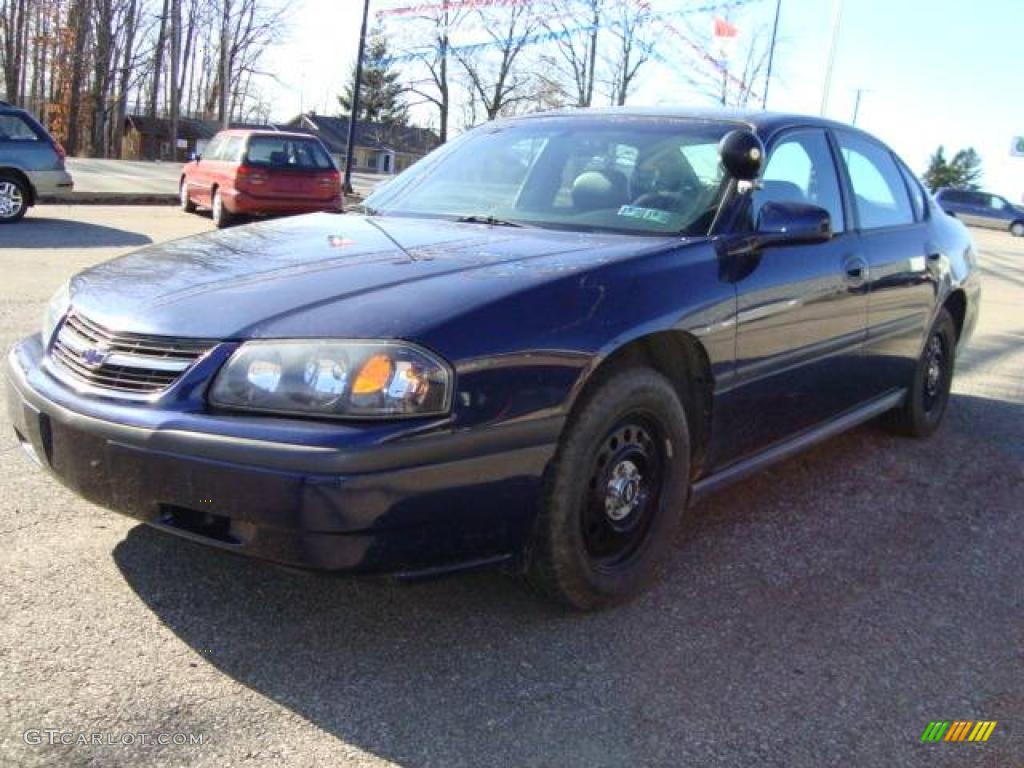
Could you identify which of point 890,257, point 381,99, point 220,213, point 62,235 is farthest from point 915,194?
point 381,99

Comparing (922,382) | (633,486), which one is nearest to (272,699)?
(633,486)

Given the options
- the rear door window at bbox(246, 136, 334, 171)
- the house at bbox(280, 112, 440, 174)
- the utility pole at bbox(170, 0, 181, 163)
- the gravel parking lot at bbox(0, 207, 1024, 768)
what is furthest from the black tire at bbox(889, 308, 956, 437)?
the house at bbox(280, 112, 440, 174)

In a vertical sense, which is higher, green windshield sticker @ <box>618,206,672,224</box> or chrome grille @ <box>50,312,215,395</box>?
green windshield sticker @ <box>618,206,672,224</box>

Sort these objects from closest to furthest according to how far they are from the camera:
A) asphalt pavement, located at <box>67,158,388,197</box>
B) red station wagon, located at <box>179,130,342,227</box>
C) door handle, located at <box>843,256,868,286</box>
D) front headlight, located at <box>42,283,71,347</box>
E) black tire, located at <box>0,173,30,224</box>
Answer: front headlight, located at <box>42,283,71,347</box> → door handle, located at <box>843,256,868,286</box> → black tire, located at <box>0,173,30,224</box> → red station wagon, located at <box>179,130,342,227</box> → asphalt pavement, located at <box>67,158,388,197</box>

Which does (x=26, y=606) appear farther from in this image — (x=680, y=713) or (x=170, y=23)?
(x=170, y=23)

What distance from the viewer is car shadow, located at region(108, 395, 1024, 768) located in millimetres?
2297

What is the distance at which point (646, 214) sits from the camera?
3387 millimetres

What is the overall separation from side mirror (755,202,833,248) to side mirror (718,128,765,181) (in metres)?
0.14

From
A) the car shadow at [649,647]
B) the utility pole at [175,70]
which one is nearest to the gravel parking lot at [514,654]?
the car shadow at [649,647]

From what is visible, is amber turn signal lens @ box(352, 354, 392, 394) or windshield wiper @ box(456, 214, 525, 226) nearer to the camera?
amber turn signal lens @ box(352, 354, 392, 394)

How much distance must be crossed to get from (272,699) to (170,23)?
2541 inches

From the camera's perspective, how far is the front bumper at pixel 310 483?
87.1 inches

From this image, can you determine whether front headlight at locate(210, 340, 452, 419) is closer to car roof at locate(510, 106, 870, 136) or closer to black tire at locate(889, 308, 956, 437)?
car roof at locate(510, 106, 870, 136)

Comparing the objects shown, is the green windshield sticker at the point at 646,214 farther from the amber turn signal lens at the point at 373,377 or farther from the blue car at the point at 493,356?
the amber turn signal lens at the point at 373,377
